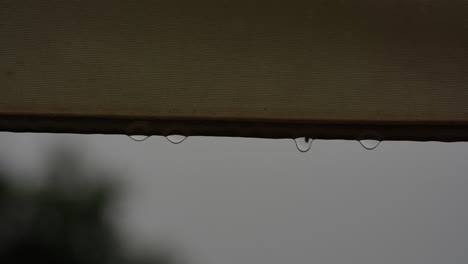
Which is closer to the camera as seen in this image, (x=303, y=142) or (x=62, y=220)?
(x=303, y=142)

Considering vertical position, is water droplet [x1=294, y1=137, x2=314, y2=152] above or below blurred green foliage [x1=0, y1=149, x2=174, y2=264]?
above

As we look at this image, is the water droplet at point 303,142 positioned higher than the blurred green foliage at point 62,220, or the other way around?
the water droplet at point 303,142

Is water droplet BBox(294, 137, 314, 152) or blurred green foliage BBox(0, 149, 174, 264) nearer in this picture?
water droplet BBox(294, 137, 314, 152)

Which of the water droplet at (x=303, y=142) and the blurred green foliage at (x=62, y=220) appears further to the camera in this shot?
the blurred green foliage at (x=62, y=220)

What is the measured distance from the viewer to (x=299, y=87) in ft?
2.42

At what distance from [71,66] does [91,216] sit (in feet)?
1.38

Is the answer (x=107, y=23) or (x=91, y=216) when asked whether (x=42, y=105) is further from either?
(x=91, y=216)

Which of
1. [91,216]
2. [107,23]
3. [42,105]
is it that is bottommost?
[91,216]

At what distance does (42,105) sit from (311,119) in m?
0.38

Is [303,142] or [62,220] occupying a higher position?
[303,142]

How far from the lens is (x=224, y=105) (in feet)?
2.45

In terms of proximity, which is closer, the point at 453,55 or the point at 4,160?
the point at 453,55

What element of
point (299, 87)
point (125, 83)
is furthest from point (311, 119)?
point (125, 83)

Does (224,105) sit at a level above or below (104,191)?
above
